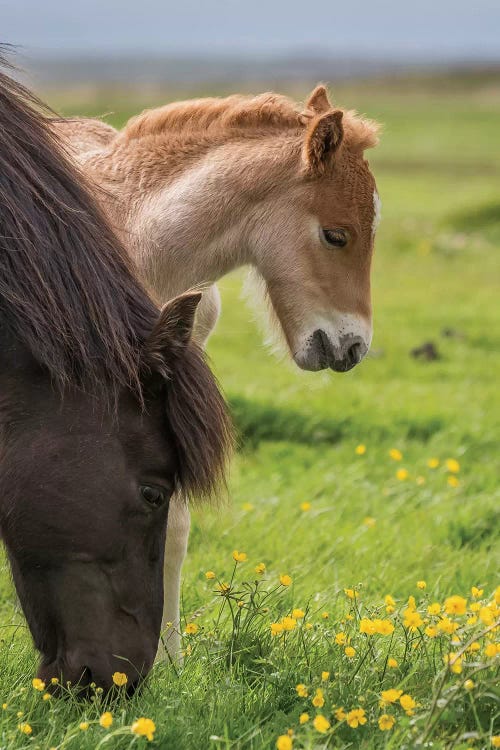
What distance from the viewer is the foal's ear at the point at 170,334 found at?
2.86m

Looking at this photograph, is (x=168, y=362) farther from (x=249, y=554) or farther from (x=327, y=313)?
(x=249, y=554)

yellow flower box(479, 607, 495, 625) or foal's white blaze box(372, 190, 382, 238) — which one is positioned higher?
foal's white blaze box(372, 190, 382, 238)

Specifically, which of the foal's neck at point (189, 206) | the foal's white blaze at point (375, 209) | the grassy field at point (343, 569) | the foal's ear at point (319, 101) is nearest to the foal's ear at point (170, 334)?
the grassy field at point (343, 569)

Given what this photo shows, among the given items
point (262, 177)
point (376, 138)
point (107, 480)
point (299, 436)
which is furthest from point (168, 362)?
point (299, 436)

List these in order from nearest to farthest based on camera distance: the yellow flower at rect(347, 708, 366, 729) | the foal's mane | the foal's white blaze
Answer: the yellow flower at rect(347, 708, 366, 729) → the foal's white blaze → the foal's mane

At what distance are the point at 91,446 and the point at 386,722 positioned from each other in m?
1.09

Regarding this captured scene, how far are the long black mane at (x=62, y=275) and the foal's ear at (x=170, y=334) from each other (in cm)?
5

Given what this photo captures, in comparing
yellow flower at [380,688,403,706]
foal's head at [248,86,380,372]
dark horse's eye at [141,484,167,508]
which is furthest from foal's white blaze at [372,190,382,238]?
yellow flower at [380,688,403,706]

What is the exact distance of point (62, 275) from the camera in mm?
3014

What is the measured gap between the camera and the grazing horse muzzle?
436cm

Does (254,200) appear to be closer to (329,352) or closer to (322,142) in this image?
(322,142)

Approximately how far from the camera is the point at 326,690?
2.96 metres

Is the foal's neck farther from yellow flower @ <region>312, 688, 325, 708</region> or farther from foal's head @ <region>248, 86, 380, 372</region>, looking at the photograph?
yellow flower @ <region>312, 688, 325, 708</region>

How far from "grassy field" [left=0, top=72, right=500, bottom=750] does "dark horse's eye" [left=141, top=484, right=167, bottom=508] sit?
0.41m
